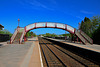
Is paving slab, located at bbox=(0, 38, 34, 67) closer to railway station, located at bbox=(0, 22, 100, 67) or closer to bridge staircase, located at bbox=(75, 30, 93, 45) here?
railway station, located at bbox=(0, 22, 100, 67)

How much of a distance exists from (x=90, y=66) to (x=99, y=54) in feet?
8.77

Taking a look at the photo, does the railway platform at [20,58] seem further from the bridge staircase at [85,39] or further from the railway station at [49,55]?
the bridge staircase at [85,39]

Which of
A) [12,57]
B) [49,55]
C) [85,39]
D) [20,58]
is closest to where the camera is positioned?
[20,58]

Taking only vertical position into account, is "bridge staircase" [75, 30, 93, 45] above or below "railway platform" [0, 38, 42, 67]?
above

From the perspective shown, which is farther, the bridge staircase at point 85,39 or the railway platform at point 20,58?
the bridge staircase at point 85,39

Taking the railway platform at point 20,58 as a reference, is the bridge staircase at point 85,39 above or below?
above

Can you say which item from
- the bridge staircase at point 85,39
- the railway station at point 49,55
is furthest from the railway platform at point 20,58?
the bridge staircase at point 85,39

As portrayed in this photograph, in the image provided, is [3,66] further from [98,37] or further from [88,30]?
[88,30]

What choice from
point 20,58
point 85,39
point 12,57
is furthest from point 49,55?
point 85,39

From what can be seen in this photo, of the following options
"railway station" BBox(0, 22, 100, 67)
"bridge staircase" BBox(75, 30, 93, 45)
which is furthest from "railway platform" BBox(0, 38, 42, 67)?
"bridge staircase" BBox(75, 30, 93, 45)

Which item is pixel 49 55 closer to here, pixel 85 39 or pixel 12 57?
pixel 12 57

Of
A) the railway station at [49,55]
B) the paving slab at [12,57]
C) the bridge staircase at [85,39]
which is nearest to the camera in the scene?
the paving slab at [12,57]

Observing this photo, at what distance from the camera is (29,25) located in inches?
1184

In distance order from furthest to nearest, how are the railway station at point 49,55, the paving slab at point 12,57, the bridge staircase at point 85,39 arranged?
the bridge staircase at point 85,39, the railway station at point 49,55, the paving slab at point 12,57
